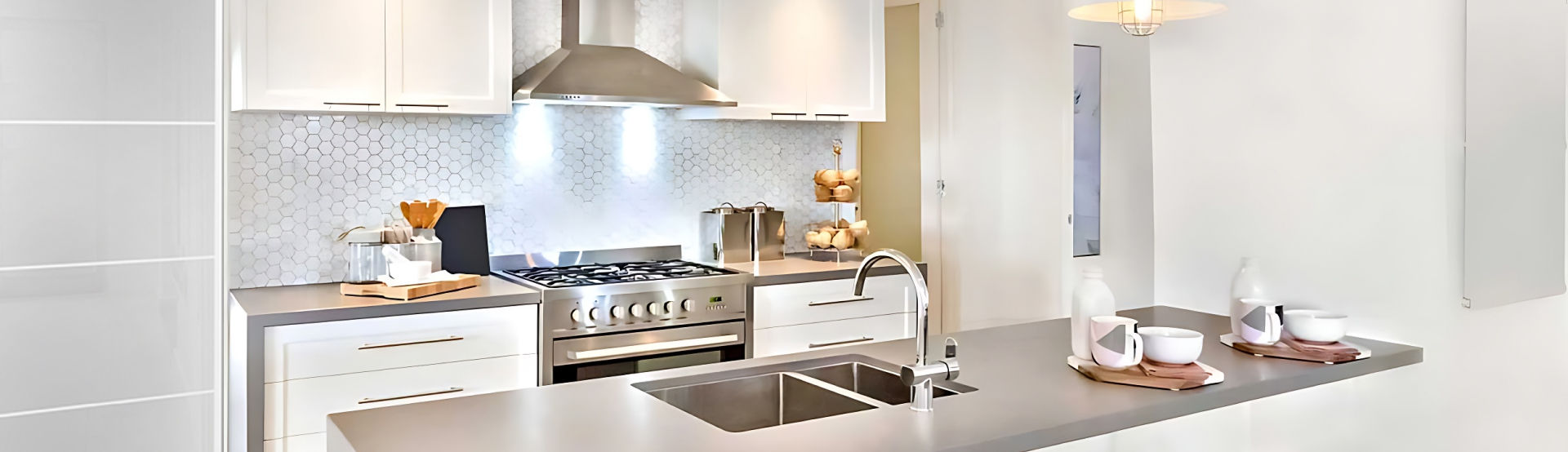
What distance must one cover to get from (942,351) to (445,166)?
83.2 inches

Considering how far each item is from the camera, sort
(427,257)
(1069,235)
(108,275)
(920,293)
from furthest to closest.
→ (1069,235), (427,257), (108,275), (920,293)

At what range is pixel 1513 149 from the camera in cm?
239

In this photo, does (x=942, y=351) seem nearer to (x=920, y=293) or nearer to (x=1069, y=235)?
(x=920, y=293)

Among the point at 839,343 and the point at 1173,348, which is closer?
the point at 1173,348

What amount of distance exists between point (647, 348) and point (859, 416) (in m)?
1.77

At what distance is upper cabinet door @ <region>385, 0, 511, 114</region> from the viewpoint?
130 inches

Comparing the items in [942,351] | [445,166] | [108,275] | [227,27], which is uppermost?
[227,27]

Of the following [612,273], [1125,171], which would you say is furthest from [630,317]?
[1125,171]

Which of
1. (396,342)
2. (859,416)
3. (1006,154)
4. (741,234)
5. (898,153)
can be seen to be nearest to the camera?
(859,416)

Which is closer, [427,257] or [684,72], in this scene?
[427,257]

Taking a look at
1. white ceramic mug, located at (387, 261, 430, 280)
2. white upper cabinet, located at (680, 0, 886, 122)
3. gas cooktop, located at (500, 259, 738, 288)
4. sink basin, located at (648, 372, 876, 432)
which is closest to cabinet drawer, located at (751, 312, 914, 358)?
gas cooktop, located at (500, 259, 738, 288)

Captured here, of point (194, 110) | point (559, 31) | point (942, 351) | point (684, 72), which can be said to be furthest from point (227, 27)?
point (942, 351)

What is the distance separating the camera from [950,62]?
4.84 metres

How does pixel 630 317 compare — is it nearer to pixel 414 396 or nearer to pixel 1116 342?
pixel 414 396
